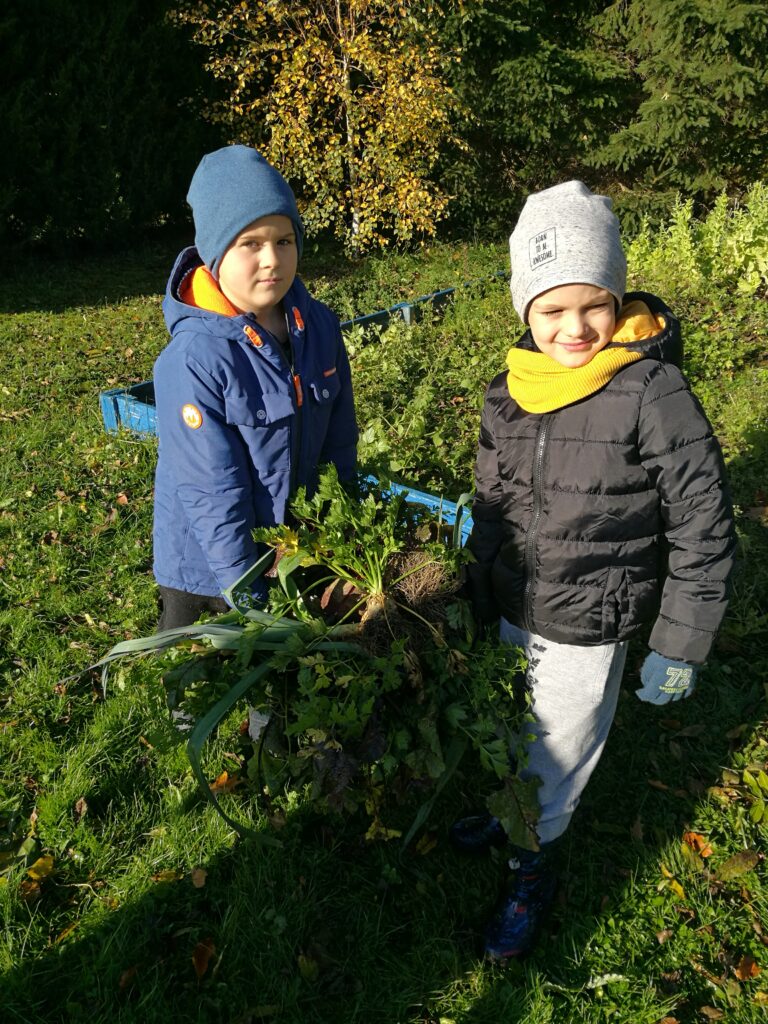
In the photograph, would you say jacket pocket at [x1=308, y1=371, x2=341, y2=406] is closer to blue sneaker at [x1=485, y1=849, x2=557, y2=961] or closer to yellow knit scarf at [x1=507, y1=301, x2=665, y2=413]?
yellow knit scarf at [x1=507, y1=301, x2=665, y2=413]

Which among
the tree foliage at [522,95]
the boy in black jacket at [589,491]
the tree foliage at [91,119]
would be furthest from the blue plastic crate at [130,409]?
the tree foliage at [522,95]

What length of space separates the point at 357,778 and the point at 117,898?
102cm

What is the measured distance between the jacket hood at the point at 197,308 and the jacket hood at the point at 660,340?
32.9 inches

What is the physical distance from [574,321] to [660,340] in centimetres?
22

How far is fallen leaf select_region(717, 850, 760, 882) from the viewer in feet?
8.34

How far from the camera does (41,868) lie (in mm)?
2525

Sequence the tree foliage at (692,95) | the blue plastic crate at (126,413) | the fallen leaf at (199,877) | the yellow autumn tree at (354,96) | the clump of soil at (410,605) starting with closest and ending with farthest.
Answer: the clump of soil at (410,605) < the fallen leaf at (199,877) < the blue plastic crate at (126,413) < the tree foliage at (692,95) < the yellow autumn tree at (354,96)

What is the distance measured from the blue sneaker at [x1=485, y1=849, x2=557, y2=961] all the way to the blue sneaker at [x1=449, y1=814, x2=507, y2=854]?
24 cm

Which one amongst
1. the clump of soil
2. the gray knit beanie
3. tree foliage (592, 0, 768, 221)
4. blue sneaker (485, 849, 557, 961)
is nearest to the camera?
the gray knit beanie

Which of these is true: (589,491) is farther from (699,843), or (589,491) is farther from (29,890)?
(29,890)

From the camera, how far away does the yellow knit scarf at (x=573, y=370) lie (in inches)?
74.9

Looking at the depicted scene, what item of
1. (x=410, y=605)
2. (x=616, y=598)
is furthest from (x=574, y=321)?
(x=410, y=605)

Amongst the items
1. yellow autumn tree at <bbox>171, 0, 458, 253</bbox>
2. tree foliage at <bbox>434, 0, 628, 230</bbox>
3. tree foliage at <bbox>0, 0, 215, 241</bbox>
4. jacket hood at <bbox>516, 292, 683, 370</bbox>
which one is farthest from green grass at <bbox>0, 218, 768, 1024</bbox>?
tree foliage at <bbox>0, 0, 215, 241</bbox>

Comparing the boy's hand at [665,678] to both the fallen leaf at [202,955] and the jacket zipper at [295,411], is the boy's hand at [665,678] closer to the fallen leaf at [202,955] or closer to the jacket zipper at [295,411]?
the jacket zipper at [295,411]
